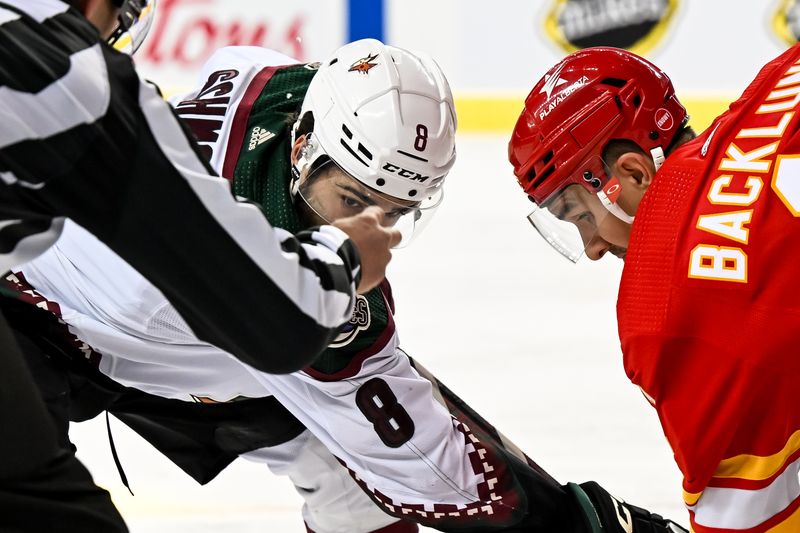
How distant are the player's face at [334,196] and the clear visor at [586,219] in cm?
31

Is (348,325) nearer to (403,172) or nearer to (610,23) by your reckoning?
(403,172)

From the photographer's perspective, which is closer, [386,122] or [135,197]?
[135,197]

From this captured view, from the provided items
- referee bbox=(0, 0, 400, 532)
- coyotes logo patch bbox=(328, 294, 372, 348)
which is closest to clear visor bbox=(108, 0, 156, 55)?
referee bbox=(0, 0, 400, 532)

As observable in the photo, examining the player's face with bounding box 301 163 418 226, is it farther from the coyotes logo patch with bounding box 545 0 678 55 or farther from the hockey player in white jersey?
the coyotes logo patch with bounding box 545 0 678 55

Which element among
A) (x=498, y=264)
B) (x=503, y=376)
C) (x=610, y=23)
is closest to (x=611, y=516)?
(x=503, y=376)

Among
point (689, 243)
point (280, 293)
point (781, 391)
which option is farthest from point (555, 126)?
point (280, 293)

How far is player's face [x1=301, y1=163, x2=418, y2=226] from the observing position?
Result: 95.4 inches

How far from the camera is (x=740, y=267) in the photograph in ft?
5.57

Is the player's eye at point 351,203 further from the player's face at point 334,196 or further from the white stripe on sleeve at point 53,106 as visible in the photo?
the white stripe on sleeve at point 53,106

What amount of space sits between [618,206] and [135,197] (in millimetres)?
1054

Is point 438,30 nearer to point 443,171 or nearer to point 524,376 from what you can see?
point 524,376

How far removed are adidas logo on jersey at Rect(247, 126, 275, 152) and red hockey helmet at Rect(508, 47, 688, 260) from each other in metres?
0.53

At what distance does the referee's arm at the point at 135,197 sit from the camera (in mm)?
1412

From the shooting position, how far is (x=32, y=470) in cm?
168
